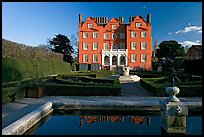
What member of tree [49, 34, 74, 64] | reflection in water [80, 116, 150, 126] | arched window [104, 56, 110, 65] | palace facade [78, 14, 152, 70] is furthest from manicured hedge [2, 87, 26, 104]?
tree [49, 34, 74, 64]

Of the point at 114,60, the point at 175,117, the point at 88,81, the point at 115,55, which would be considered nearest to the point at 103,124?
the point at 175,117

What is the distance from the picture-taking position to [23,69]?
51.3 ft

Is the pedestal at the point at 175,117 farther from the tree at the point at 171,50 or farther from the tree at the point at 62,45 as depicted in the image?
the tree at the point at 171,50

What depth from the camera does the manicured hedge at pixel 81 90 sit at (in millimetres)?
10391

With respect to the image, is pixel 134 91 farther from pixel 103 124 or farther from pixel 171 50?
pixel 171 50

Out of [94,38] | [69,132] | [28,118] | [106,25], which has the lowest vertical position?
[69,132]

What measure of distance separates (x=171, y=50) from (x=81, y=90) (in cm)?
4726

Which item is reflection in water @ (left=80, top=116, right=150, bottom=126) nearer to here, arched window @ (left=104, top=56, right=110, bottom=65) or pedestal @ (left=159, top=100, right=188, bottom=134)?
pedestal @ (left=159, top=100, right=188, bottom=134)

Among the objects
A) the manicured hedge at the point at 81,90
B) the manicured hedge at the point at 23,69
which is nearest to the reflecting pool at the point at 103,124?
the manicured hedge at the point at 81,90

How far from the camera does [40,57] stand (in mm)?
23344

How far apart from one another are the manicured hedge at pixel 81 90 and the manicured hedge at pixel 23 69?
297 cm

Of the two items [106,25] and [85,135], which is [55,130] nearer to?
[85,135]

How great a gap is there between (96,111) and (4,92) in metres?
3.80

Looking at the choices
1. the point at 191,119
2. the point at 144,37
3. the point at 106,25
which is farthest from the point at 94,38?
the point at 191,119
